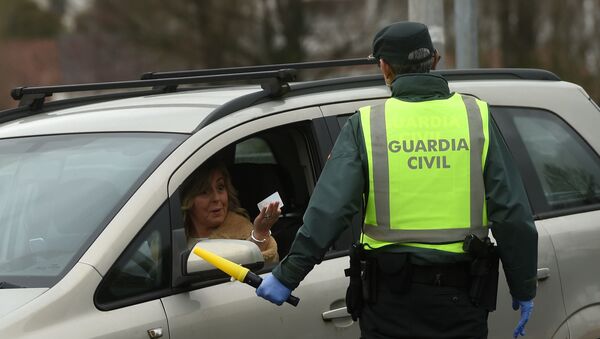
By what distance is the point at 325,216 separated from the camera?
3.60m

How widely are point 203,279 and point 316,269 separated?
1.75 ft

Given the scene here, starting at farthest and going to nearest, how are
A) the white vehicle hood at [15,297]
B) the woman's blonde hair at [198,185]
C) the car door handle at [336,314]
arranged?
the woman's blonde hair at [198,185], the car door handle at [336,314], the white vehicle hood at [15,297]

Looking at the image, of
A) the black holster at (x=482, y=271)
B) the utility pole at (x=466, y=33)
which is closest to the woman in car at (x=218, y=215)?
the black holster at (x=482, y=271)

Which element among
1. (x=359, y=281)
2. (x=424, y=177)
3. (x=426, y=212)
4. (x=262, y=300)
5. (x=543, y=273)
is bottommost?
(x=543, y=273)

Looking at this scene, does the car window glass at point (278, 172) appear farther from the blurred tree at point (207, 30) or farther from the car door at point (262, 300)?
the blurred tree at point (207, 30)

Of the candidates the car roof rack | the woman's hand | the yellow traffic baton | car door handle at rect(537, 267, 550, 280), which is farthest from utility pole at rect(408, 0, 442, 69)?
the yellow traffic baton

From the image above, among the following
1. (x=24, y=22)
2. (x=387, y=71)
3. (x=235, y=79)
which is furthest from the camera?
(x=24, y=22)

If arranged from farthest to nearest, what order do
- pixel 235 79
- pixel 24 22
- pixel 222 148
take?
1. pixel 24 22
2. pixel 235 79
3. pixel 222 148

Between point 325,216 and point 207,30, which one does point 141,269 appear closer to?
point 325,216

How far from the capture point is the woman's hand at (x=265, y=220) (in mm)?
4438

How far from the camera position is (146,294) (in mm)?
3752

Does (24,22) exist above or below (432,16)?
Result: below

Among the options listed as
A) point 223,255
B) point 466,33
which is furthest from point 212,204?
point 466,33

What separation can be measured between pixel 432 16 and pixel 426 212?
4.35m
